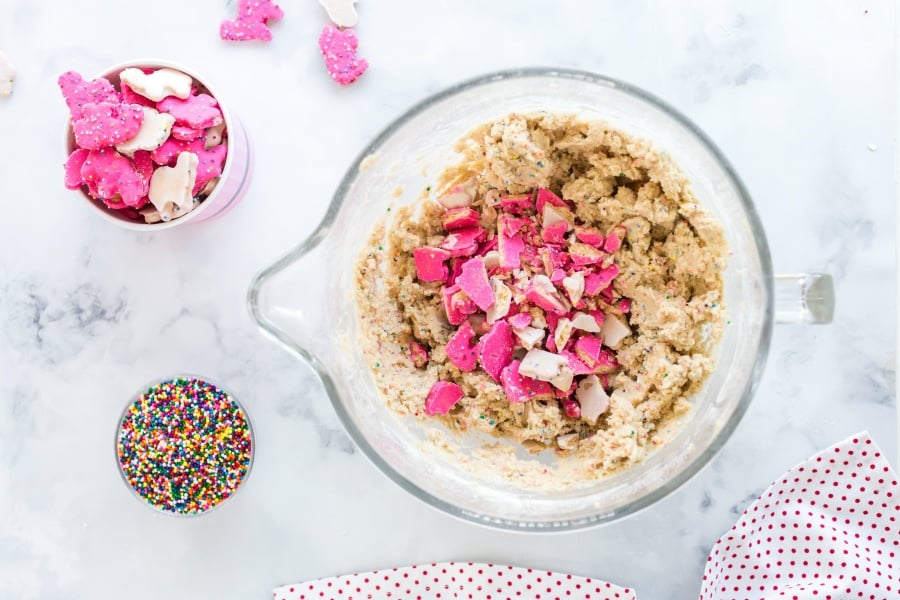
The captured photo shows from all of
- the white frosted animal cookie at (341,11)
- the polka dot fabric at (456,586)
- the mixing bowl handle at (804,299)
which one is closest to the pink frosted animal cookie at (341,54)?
the white frosted animal cookie at (341,11)

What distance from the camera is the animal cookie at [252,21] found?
1690 mm

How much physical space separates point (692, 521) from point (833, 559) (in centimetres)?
27

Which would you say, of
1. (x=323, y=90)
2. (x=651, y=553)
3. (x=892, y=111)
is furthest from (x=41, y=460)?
(x=892, y=111)

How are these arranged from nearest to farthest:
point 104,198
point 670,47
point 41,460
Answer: point 104,198 < point 670,47 < point 41,460

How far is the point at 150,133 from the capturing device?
1534 millimetres

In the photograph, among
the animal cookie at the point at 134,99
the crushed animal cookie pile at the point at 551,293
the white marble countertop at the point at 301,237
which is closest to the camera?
the crushed animal cookie pile at the point at 551,293

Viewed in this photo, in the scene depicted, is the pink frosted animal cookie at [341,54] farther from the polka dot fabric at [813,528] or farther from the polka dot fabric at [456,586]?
the polka dot fabric at [813,528]

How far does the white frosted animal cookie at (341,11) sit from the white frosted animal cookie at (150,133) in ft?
1.29

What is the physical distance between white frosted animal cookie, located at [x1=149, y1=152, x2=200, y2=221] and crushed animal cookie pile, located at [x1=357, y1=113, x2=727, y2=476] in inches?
13.7

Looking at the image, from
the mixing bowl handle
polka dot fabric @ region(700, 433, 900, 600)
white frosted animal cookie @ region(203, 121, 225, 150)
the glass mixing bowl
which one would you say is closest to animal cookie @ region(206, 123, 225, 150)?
white frosted animal cookie @ region(203, 121, 225, 150)

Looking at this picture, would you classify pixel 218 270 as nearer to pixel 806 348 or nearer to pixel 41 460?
pixel 41 460

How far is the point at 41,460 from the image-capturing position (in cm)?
181

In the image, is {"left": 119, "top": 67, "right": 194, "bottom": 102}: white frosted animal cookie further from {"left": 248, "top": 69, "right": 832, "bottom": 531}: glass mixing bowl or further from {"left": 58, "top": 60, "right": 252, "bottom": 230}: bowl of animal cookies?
{"left": 248, "top": 69, "right": 832, "bottom": 531}: glass mixing bowl

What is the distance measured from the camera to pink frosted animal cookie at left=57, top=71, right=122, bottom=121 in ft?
5.10
